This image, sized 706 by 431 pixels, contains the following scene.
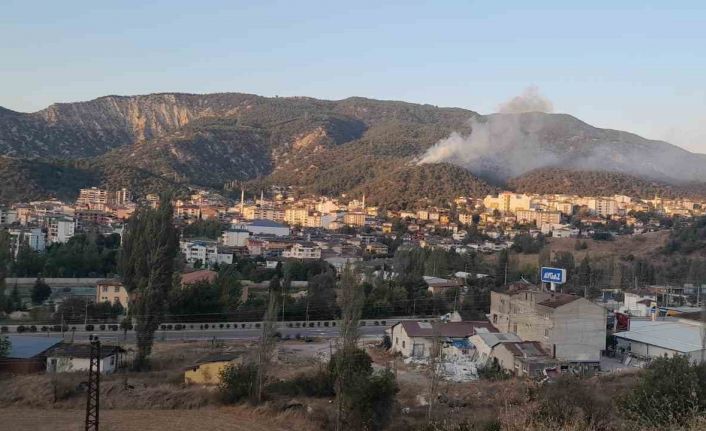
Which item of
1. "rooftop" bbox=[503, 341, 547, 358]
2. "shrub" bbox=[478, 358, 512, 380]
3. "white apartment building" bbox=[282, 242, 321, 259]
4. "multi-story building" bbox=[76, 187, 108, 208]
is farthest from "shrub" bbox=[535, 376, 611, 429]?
"multi-story building" bbox=[76, 187, 108, 208]

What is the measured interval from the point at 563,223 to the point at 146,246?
197 feet

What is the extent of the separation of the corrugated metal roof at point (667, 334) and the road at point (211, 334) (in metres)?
9.15

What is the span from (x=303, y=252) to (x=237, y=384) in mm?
34938

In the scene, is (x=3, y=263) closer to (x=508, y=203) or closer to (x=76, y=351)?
(x=76, y=351)

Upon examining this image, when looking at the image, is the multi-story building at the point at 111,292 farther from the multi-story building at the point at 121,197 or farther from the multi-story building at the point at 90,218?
the multi-story building at the point at 121,197

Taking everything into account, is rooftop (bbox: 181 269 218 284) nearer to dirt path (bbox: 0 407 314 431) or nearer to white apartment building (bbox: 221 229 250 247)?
dirt path (bbox: 0 407 314 431)

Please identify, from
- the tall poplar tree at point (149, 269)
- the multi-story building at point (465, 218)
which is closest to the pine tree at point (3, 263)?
the tall poplar tree at point (149, 269)

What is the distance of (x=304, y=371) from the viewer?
18.3 m

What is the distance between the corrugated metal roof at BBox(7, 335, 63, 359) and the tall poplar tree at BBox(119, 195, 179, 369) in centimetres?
246

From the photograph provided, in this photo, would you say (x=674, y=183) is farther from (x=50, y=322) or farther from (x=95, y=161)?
(x=50, y=322)

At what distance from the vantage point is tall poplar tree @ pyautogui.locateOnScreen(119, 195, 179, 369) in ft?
62.4

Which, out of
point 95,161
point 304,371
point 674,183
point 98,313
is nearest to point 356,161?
point 95,161

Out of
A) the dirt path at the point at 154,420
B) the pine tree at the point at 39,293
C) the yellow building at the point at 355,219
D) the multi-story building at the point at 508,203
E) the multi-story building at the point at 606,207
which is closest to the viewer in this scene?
the dirt path at the point at 154,420

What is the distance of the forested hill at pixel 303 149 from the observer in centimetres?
8875
